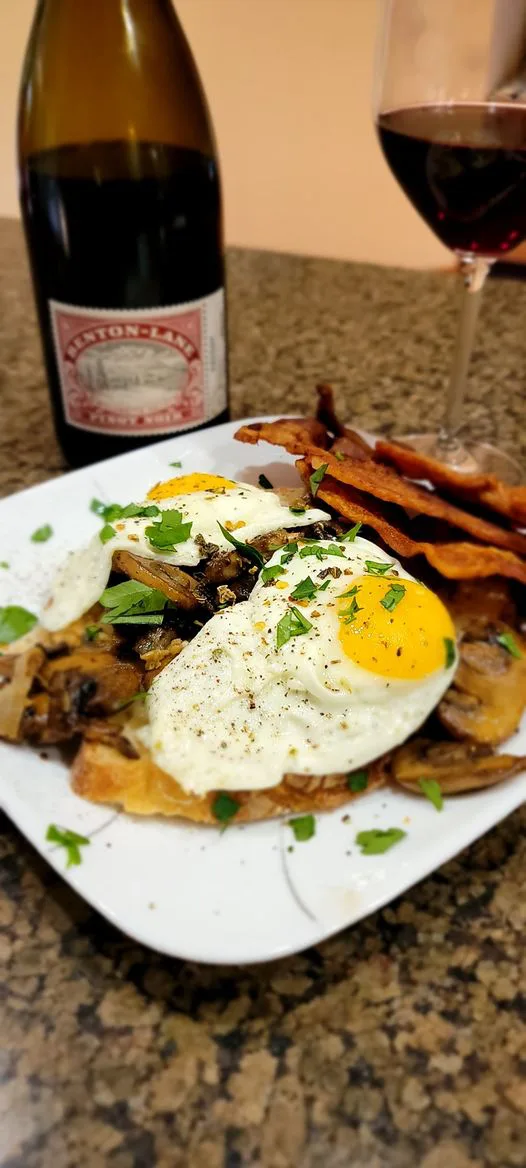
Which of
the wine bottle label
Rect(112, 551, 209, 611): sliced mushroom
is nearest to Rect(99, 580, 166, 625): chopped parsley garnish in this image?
Rect(112, 551, 209, 611): sliced mushroom

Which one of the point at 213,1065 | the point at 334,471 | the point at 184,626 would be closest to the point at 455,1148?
the point at 213,1065

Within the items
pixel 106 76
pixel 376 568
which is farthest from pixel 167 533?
pixel 106 76

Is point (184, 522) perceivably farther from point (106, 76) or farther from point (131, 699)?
point (106, 76)

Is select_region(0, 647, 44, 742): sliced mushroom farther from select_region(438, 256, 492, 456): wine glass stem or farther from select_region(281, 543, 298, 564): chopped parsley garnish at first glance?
select_region(438, 256, 492, 456): wine glass stem

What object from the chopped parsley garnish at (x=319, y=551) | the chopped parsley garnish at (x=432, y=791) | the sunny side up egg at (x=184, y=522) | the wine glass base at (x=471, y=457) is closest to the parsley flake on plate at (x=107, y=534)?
the sunny side up egg at (x=184, y=522)

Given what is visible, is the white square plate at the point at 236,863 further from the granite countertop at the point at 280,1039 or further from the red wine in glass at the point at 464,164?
the red wine in glass at the point at 464,164
